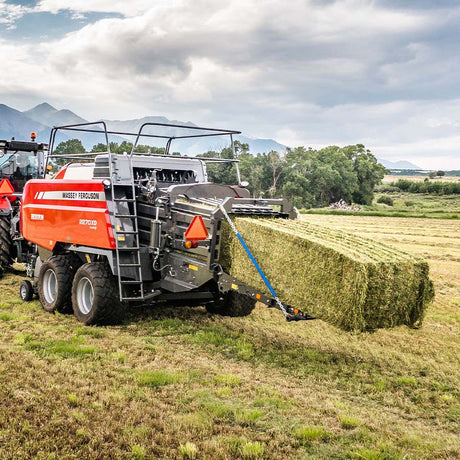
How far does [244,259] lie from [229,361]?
1.30 m

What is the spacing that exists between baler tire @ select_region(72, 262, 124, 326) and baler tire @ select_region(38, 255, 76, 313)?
548 millimetres

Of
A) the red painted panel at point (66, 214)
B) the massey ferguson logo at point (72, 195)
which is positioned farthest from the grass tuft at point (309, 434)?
the massey ferguson logo at point (72, 195)

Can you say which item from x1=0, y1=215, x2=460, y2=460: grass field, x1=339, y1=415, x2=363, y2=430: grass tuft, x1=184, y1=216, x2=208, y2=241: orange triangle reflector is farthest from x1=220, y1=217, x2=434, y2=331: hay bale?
x1=339, y1=415, x2=363, y2=430: grass tuft

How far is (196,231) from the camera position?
7.09 m

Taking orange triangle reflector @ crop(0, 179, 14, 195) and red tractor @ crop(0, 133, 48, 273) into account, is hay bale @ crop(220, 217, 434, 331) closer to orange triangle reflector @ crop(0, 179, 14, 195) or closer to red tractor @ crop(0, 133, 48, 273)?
red tractor @ crop(0, 133, 48, 273)

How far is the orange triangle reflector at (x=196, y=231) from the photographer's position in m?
7.08

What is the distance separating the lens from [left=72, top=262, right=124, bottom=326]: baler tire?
7992 mm

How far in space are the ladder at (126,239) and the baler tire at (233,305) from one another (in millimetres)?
1484

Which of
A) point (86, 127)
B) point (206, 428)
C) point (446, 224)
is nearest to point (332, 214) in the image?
point (446, 224)

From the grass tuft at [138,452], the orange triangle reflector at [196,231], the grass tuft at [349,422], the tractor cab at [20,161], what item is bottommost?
the grass tuft at [349,422]

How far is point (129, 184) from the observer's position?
26.8ft

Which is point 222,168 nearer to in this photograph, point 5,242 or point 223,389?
point 5,242

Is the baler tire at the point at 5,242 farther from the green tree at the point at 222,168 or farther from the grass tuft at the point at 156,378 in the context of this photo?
the grass tuft at the point at 156,378

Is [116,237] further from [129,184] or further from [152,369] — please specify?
[152,369]
